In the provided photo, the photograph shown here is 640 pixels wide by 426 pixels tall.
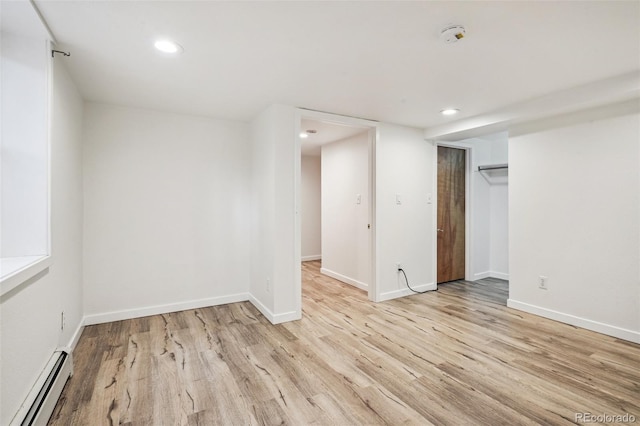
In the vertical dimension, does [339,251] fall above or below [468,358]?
above

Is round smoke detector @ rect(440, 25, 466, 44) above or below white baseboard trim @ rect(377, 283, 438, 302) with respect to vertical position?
above

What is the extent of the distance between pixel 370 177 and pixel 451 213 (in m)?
1.72

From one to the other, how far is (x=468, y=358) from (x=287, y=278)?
71.0 inches

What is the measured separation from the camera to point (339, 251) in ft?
16.6

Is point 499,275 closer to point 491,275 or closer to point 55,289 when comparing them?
point 491,275

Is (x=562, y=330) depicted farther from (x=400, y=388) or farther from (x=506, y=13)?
(x=506, y=13)

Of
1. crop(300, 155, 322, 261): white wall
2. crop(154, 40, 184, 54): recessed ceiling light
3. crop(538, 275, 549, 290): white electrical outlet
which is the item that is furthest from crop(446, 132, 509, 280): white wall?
crop(154, 40, 184, 54): recessed ceiling light

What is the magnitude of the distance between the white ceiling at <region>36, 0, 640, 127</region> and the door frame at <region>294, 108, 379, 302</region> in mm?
280

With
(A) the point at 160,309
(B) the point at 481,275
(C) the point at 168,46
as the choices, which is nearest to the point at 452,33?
(C) the point at 168,46

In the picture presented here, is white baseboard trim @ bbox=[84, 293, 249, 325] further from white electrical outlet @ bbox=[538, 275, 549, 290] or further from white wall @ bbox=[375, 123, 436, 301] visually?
white electrical outlet @ bbox=[538, 275, 549, 290]

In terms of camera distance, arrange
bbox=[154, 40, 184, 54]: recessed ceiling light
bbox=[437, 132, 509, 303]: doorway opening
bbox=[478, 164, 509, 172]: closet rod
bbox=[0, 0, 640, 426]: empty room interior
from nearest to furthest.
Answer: bbox=[0, 0, 640, 426]: empty room interior
bbox=[154, 40, 184, 54]: recessed ceiling light
bbox=[478, 164, 509, 172]: closet rod
bbox=[437, 132, 509, 303]: doorway opening

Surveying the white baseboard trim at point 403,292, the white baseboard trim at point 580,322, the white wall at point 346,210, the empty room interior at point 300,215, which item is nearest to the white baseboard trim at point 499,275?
the empty room interior at point 300,215

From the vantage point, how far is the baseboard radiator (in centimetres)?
150

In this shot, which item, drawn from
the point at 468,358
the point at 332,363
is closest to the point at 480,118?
the point at 468,358
